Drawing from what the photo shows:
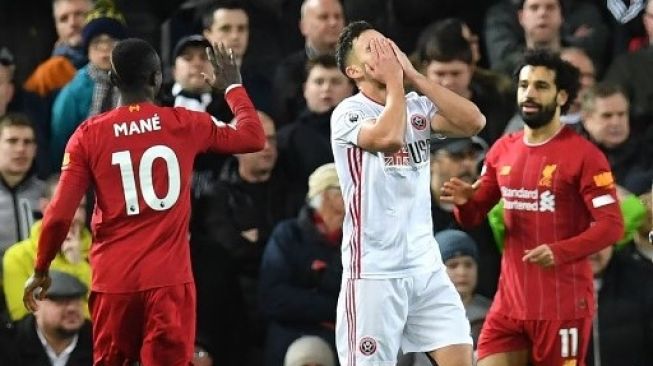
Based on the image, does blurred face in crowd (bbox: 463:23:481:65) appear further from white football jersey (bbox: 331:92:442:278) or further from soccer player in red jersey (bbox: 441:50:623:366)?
white football jersey (bbox: 331:92:442:278)

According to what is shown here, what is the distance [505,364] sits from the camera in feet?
33.2

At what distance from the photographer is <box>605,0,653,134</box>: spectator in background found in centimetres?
1323

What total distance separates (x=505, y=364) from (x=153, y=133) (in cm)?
232

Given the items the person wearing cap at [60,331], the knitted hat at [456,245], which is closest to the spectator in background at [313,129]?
the knitted hat at [456,245]

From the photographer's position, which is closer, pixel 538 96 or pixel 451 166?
pixel 538 96

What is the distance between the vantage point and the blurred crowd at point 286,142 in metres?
11.5

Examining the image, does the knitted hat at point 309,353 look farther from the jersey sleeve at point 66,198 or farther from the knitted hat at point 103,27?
the knitted hat at point 103,27

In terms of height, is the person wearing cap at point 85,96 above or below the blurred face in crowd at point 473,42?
below

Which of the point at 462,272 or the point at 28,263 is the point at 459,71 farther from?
the point at 28,263

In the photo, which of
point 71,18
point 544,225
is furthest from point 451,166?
point 71,18

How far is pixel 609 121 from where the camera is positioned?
40.6ft

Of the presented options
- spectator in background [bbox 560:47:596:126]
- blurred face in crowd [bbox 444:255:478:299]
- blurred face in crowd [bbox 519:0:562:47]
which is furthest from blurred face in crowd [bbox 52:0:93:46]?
blurred face in crowd [bbox 444:255:478:299]

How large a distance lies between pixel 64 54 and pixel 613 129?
4.13 m

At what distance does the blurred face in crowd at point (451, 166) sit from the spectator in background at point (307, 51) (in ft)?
5.78
